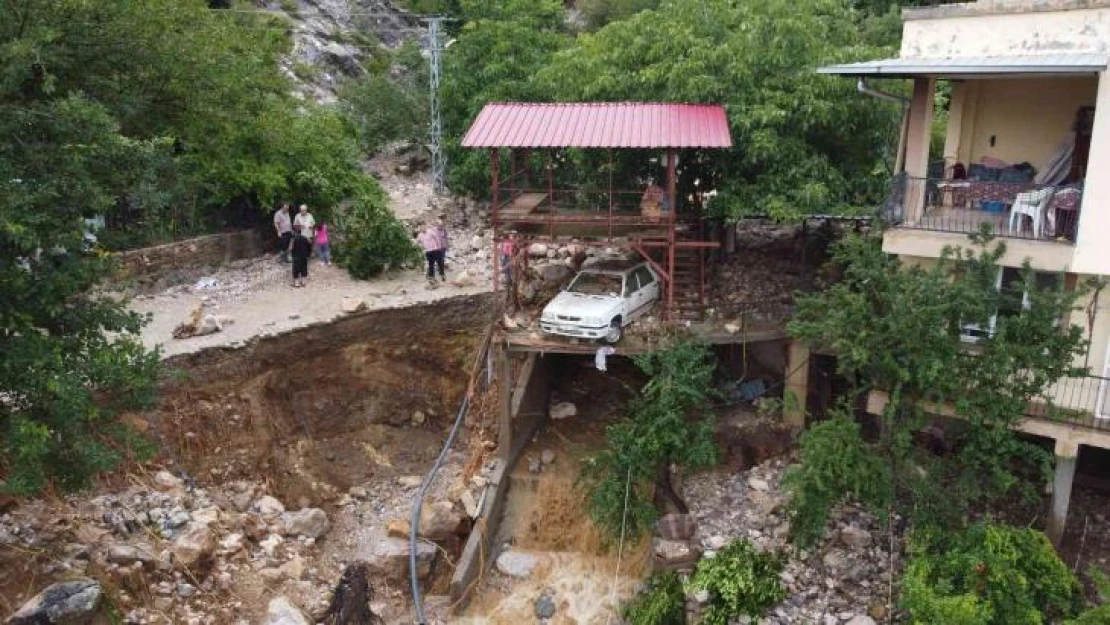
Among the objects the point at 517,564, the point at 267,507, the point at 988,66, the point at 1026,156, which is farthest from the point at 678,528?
the point at 988,66

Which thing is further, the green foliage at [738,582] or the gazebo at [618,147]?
the gazebo at [618,147]

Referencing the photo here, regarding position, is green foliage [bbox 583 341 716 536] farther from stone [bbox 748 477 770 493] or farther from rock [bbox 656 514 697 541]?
stone [bbox 748 477 770 493]

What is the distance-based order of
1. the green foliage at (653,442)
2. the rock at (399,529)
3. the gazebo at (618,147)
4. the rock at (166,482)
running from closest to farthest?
the rock at (166,482), the green foliage at (653,442), the gazebo at (618,147), the rock at (399,529)

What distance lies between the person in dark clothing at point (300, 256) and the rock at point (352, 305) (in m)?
2.40

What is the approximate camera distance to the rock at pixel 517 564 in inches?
685

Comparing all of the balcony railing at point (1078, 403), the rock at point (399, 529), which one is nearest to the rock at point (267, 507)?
the rock at point (399, 529)

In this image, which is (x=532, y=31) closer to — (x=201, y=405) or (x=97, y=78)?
(x=97, y=78)

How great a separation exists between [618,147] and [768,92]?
345cm

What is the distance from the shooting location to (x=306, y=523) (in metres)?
17.0

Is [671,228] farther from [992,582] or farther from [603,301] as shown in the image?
[992,582]

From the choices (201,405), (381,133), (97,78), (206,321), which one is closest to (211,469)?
(201,405)

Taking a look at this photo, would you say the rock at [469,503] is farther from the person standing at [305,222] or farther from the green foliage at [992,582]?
the green foliage at [992,582]

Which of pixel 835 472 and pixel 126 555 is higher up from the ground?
pixel 835 472

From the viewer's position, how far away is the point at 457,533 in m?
18.1
